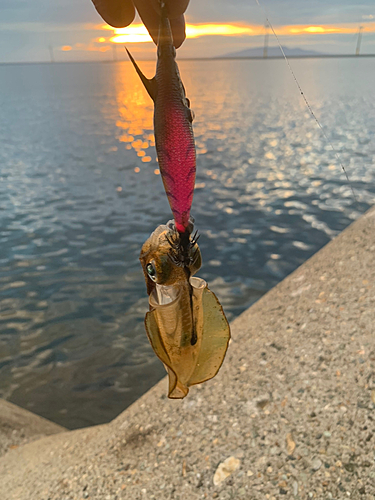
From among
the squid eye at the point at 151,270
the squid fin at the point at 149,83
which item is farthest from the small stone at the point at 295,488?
the squid fin at the point at 149,83

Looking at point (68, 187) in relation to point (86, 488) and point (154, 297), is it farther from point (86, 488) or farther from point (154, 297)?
point (154, 297)

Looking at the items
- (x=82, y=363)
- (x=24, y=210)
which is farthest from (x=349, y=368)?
(x=24, y=210)

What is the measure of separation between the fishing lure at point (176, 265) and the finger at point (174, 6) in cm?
1

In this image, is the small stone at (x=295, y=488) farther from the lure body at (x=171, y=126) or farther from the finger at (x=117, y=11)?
the finger at (x=117, y=11)

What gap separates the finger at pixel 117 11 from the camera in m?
0.95

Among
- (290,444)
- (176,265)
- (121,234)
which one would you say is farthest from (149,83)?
(121,234)

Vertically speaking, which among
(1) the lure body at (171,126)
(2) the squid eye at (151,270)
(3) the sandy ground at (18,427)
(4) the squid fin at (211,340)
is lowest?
(3) the sandy ground at (18,427)

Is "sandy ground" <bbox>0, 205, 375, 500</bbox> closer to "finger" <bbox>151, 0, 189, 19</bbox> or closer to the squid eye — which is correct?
the squid eye

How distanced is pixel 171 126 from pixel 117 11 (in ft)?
1.31

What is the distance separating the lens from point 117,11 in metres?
0.96

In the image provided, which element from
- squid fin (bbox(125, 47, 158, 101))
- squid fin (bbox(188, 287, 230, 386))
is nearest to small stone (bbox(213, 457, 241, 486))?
squid fin (bbox(188, 287, 230, 386))

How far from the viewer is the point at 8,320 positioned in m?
13.0

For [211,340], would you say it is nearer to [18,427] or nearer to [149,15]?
[149,15]

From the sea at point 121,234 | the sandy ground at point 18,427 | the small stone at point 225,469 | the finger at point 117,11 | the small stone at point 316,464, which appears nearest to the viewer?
the finger at point 117,11
